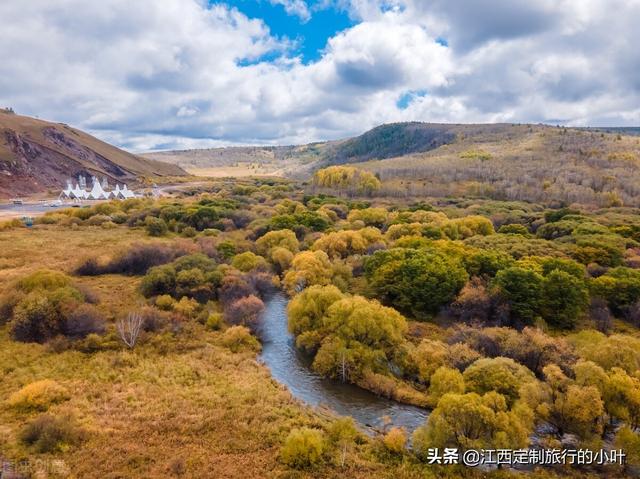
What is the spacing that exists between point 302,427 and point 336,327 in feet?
37.1

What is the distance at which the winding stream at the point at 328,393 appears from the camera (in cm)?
2986

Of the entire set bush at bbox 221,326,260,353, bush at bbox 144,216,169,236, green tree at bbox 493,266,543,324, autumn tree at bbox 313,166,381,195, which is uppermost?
autumn tree at bbox 313,166,381,195

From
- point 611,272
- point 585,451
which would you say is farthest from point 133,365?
point 611,272

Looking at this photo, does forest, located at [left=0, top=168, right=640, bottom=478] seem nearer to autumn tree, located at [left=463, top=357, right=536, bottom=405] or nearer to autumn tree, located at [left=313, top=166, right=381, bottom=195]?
autumn tree, located at [left=463, top=357, right=536, bottom=405]

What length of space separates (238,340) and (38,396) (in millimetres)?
16561

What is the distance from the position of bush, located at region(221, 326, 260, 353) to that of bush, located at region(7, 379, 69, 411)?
13.9 meters

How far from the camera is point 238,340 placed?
40719 millimetres

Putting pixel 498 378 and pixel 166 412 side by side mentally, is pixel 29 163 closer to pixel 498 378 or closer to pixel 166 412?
pixel 166 412

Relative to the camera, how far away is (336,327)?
37344 mm

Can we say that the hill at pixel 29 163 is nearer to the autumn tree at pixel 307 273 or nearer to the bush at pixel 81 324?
the bush at pixel 81 324

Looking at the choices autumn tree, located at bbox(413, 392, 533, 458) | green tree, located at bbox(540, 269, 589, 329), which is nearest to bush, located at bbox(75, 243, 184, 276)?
autumn tree, located at bbox(413, 392, 533, 458)

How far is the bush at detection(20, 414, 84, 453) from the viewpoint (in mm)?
24328

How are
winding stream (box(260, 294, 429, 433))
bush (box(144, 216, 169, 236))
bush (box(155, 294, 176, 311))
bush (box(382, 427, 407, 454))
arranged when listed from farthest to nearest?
bush (box(144, 216, 169, 236)) → bush (box(155, 294, 176, 311)) → winding stream (box(260, 294, 429, 433)) → bush (box(382, 427, 407, 454))

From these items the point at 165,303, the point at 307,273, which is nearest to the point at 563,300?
the point at 307,273
